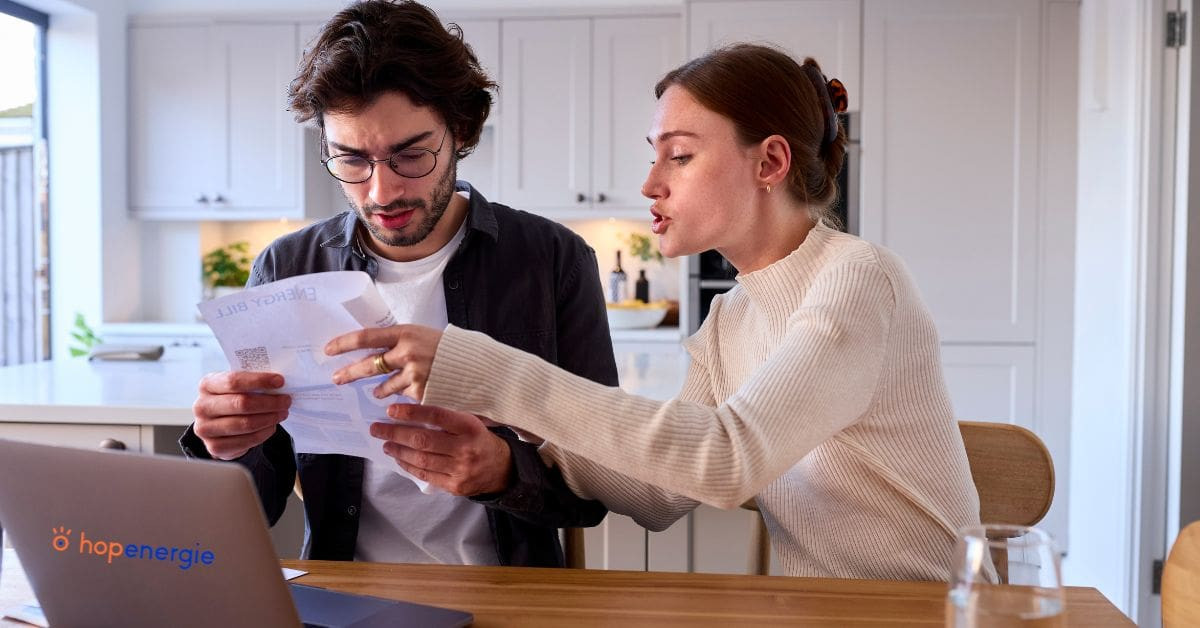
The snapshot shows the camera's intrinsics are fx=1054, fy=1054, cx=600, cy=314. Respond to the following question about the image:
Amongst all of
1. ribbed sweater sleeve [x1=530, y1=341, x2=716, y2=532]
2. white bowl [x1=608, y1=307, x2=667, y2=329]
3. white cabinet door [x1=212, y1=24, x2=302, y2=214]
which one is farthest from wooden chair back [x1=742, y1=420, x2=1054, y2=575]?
white cabinet door [x1=212, y1=24, x2=302, y2=214]

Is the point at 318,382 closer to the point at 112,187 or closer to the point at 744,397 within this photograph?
the point at 744,397

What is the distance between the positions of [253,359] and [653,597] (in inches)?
19.7

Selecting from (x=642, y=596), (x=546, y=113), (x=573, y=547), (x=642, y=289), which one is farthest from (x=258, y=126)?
(x=642, y=596)

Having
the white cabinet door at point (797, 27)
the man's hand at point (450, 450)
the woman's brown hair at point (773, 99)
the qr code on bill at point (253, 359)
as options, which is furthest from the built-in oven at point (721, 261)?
the qr code on bill at point (253, 359)

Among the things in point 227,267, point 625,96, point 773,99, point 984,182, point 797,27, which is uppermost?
point 797,27

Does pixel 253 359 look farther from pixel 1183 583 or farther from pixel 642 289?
pixel 642 289

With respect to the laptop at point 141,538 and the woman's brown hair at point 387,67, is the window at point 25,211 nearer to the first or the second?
the woman's brown hair at point 387,67

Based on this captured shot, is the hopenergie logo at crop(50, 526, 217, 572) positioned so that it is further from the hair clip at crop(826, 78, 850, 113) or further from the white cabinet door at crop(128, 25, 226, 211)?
the white cabinet door at crop(128, 25, 226, 211)

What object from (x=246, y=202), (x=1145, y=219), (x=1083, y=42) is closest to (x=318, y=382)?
(x=1145, y=219)

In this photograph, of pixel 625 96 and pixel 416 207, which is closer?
pixel 416 207

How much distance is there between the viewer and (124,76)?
495 cm

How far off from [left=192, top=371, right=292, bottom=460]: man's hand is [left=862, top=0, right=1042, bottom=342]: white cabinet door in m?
3.29

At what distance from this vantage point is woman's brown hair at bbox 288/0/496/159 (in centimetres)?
146

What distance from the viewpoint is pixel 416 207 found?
152 centimetres
